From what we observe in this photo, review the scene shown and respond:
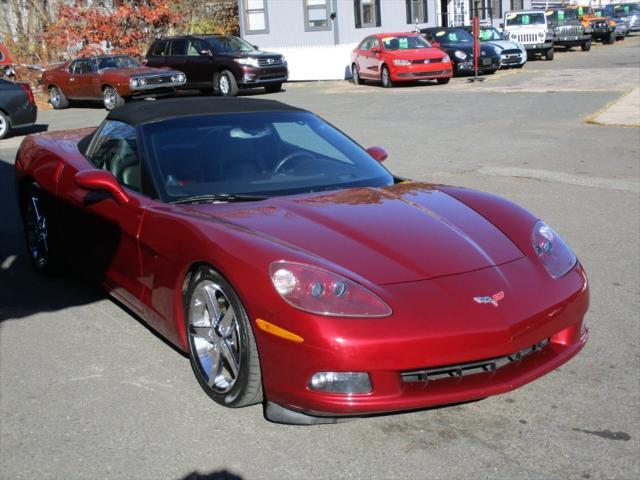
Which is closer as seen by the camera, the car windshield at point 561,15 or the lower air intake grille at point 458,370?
the lower air intake grille at point 458,370

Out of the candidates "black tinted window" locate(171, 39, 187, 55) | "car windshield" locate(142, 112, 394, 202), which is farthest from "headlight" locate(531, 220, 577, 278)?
"black tinted window" locate(171, 39, 187, 55)

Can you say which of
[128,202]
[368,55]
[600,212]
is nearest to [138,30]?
[368,55]

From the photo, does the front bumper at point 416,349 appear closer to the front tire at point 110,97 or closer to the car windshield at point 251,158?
the car windshield at point 251,158

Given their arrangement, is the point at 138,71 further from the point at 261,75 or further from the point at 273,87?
the point at 273,87

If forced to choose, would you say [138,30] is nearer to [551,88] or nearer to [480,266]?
[551,88]

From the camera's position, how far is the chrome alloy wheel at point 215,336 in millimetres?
3871

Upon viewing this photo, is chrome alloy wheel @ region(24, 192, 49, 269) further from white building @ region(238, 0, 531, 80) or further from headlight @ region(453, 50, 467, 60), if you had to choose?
white building @ region(238, 0, 531, 80)

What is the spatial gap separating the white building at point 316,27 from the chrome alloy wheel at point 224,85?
5.74 metres

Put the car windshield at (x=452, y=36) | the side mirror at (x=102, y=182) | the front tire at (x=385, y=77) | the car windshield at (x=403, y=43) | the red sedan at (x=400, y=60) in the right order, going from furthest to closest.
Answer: the car windshield at (x=452, y=36)
the car windshield at (x=403, y=43)
the front tire at (x=385, y=77)
the red sedan at (x=400, y=60)
the side mirror at (x=102, y=182)

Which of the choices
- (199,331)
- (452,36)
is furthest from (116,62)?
(199,331)

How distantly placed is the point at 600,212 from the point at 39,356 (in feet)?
18.0

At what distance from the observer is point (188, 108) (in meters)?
5.27

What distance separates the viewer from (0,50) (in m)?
16.1

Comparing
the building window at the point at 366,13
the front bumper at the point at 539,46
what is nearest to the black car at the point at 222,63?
the building window at the point at 366,13
